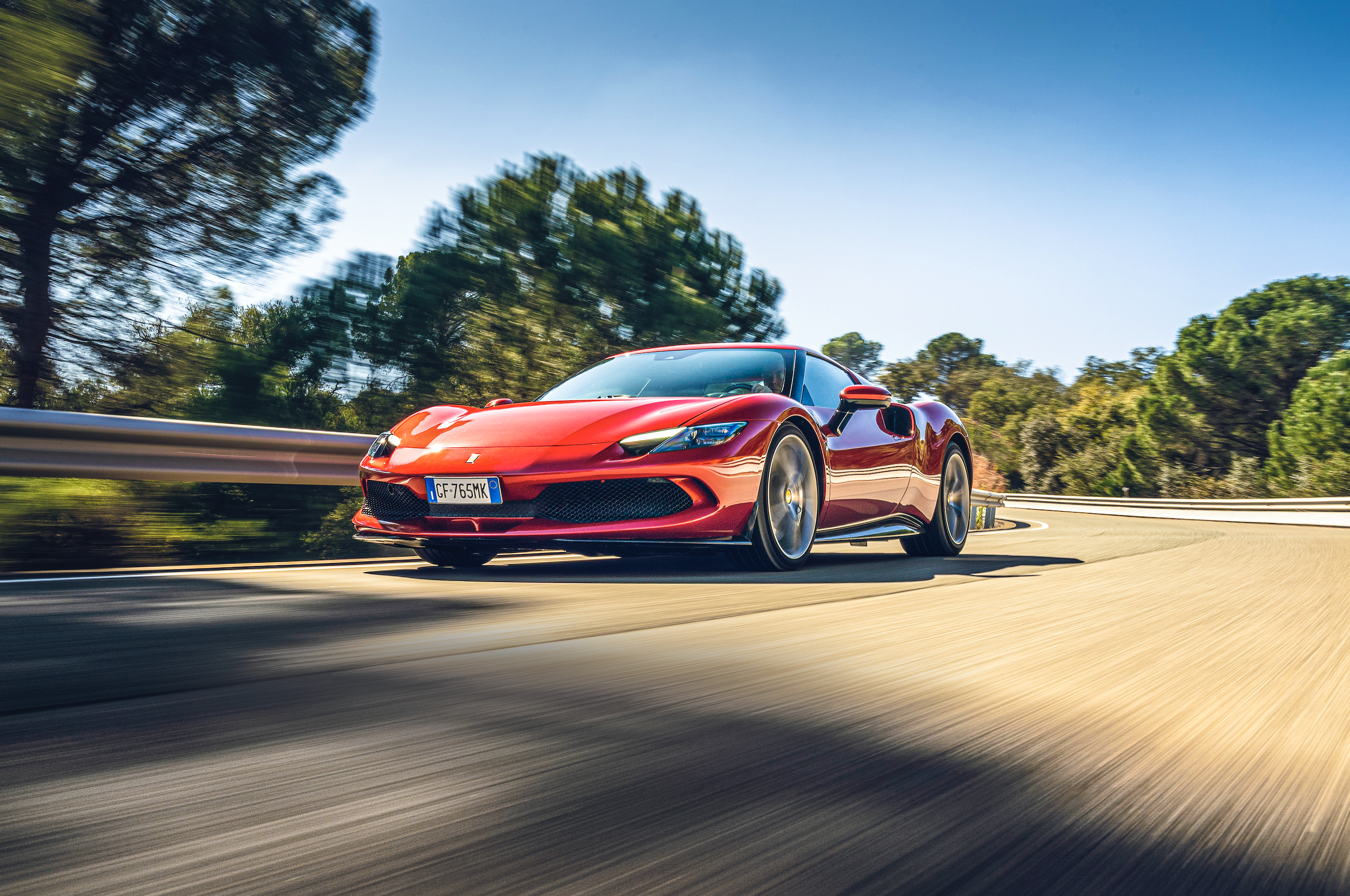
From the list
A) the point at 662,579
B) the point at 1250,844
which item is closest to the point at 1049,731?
the point at 1250,844

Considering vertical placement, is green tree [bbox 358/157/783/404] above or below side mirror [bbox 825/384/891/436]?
above

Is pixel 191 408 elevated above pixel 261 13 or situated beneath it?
situated beneath

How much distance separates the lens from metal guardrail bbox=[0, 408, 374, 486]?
600 cm

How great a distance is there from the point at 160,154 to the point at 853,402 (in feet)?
22.2

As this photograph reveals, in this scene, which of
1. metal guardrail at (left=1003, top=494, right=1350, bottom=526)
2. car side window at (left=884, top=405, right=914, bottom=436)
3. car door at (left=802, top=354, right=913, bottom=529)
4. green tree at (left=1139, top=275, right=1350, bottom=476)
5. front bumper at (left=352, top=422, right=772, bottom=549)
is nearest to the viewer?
front bumper at (left=352, top=422, right=772, bottom=549)

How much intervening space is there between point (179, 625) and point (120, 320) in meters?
6.96

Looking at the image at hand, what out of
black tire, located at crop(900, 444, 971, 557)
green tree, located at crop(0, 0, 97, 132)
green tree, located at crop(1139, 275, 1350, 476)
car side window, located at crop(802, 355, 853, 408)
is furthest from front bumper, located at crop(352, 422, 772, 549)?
green tree, located at crop(1139, 275, 1350, 476)

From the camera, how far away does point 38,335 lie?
29.9 feet

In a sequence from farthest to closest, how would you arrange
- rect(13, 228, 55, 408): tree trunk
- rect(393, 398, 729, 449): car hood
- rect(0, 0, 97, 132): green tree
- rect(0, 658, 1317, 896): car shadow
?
rect(13, 228, 55, 408): tree trunk → rect(0, 0, 97, 132): green tree → rect(393, 398, 729, 449): car hood → rect(0, 658, 1317, 896): car shadow

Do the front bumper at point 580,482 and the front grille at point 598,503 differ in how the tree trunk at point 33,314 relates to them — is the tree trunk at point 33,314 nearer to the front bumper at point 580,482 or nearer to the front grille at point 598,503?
the front bumper at point 580,482

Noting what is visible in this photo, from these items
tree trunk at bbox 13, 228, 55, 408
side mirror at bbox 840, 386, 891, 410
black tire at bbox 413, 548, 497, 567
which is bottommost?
black tire at bbox 413, 548, 497, 567

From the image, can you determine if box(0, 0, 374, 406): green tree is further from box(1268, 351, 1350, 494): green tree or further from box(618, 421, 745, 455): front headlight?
box(1268, 351, 1350, 494): green tree

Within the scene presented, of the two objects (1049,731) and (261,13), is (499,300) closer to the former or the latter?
(261,13)

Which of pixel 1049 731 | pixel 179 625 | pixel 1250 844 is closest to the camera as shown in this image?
pixel 1250 844
